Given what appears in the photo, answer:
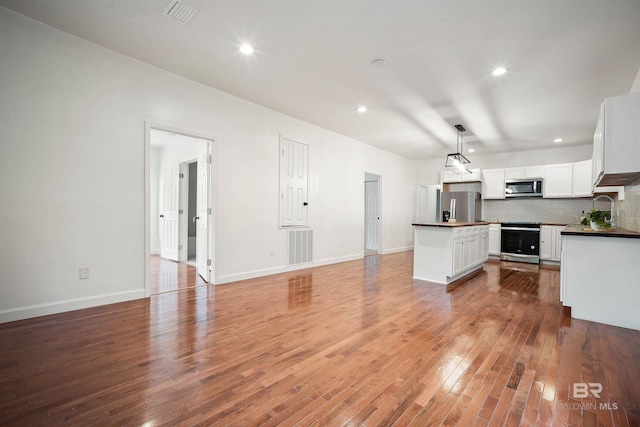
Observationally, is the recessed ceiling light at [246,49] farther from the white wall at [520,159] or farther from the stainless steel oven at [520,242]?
the white wall at [520,159]

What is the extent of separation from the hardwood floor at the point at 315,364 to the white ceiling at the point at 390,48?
2.84 metres

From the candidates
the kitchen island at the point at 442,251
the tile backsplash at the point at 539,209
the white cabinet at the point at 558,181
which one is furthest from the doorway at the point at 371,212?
the white cabinet at the point at 558,181

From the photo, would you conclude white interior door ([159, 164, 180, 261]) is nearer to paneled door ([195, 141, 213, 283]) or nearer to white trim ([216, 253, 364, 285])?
paneled door ([195, 141, 213, 283])

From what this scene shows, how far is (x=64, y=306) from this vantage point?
3.08 meters

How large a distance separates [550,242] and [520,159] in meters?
2.37

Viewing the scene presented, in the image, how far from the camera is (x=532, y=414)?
1.62m

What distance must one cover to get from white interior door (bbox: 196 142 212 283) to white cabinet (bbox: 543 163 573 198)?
295 inches

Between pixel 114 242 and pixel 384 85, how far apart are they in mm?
3940

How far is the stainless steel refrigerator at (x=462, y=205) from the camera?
24.8 feet

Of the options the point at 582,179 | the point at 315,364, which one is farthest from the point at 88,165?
the point at 582,179

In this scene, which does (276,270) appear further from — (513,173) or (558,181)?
(558,181)

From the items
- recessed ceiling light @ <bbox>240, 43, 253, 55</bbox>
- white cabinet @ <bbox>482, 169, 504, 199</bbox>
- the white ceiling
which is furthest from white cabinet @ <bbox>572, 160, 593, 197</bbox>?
recessed ceiling light @ <bbox>240, 43, 253, 55</bbox>

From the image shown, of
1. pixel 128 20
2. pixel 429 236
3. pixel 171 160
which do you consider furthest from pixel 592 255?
pixel 171 160

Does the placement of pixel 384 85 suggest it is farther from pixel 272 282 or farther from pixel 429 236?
pixel 272 282
